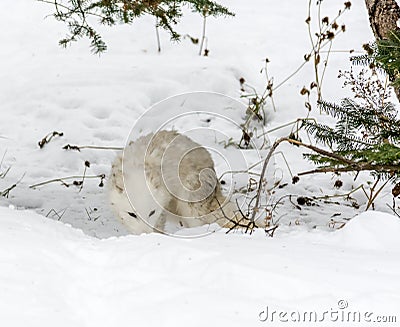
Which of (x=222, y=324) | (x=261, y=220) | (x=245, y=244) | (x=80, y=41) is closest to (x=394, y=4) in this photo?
(x=261, y=220)

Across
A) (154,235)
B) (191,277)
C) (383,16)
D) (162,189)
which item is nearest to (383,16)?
(383,16)

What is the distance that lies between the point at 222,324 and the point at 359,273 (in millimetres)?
467

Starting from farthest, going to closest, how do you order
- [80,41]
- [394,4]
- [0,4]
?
[0,4] → [80,41] → [394,4]

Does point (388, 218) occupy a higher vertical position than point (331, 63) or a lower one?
lower

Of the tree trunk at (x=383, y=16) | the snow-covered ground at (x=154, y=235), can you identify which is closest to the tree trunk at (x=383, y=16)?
the tree trunk at (x=383, y=16)

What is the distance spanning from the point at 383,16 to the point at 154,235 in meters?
1.53

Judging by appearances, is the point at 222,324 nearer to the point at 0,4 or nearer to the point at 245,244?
the point at 245,244

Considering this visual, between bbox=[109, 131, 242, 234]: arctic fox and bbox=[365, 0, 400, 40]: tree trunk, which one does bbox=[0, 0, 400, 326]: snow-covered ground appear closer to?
bbox=[109, 131, 242, 234]: arctic fox

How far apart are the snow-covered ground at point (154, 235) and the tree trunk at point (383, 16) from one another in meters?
0.99

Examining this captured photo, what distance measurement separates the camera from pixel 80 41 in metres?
5.73

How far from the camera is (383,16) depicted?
2893mm

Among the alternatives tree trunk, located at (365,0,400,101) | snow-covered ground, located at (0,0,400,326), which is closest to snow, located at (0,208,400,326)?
snow-covered ground, located at (0,0,400,326)

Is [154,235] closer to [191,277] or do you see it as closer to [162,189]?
[191,277]

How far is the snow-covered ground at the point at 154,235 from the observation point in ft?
4.97
